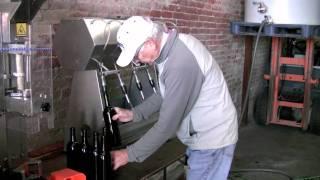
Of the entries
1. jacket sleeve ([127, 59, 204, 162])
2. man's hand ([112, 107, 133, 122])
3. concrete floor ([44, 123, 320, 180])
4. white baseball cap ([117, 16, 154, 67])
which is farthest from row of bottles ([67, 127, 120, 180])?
concrete floor ([44, 123, 320, 180])

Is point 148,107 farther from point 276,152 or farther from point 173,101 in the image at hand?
point 276,152

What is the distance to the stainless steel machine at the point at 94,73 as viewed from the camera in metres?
2.05

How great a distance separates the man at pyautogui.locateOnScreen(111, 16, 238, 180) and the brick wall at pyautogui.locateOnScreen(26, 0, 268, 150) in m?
0.50

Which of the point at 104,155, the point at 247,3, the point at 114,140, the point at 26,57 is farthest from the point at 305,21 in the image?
the point at 26,57

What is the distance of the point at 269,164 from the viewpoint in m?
Answer: 4.20

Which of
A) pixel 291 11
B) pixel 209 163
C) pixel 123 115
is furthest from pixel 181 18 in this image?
pixel 209 163

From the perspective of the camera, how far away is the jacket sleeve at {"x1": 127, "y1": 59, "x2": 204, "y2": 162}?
5.81 ft

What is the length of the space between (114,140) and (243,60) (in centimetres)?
369

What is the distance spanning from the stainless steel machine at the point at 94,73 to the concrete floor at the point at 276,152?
5.75ft

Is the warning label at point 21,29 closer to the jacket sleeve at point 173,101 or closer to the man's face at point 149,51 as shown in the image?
the man's face at point 149,51

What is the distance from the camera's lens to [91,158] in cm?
188

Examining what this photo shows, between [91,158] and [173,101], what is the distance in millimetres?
476

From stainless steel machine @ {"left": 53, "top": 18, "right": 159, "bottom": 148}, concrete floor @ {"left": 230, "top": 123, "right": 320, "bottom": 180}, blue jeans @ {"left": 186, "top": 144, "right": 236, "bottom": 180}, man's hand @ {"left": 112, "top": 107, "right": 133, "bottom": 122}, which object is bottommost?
concrete floor @ {"left": 230, "top": 123, "right": 320, "bottom": 180}

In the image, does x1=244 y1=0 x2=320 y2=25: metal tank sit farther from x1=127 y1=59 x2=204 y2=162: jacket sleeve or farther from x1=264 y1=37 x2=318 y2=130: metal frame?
x1=127 y1=59 x2=204 y2=162: jacket sleeve
